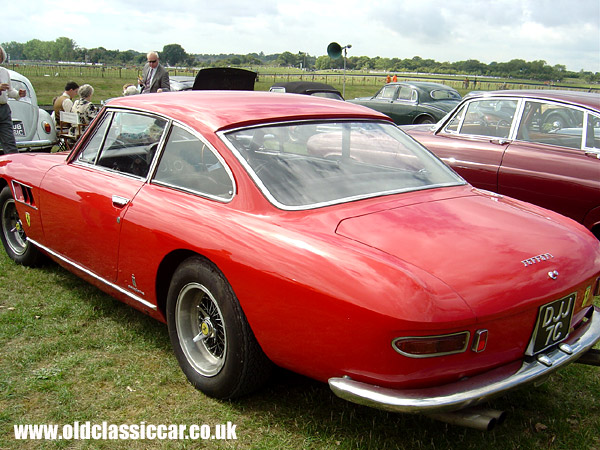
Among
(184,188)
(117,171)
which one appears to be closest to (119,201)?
(117,171)

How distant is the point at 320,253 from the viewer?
2.29 meters

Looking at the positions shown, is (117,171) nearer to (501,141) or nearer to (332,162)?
(332,162)

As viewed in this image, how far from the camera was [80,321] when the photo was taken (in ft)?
12.7

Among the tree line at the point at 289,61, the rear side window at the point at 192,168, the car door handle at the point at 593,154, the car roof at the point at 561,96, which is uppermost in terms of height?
the car roof at the point at 561,96

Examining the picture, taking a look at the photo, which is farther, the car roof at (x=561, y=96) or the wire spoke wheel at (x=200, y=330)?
the car roof at (x=561, y=96)

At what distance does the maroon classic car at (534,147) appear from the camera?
4676mm

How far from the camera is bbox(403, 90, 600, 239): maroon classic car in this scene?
15.3ft

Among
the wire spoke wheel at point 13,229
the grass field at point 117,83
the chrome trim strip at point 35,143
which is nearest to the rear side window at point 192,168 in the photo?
the wire spoke wheel at point 13,229

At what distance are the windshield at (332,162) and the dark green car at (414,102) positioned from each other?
35.8 feet

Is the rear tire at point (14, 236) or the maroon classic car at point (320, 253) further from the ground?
the maroon classic car at point (320, 253)

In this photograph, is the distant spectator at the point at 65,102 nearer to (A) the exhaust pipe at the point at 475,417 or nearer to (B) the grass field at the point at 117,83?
(A) the exhaust pipe at the point at 475,417

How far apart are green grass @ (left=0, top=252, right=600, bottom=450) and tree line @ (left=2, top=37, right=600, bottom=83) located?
135 feet

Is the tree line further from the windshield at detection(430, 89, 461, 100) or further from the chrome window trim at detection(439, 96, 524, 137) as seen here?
the chrome window trim at detection(439, 96, 524, 137)

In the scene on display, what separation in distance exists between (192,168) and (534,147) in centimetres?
341
